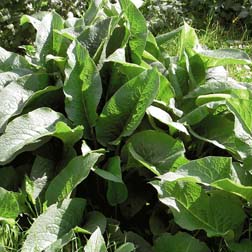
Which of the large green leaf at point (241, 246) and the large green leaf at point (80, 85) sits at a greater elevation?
the large green leaf at point (80, 85)

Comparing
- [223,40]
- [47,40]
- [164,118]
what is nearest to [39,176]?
[164,118]

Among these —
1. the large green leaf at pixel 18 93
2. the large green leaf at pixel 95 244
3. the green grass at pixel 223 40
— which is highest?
the large green leaf at pixel 18 93

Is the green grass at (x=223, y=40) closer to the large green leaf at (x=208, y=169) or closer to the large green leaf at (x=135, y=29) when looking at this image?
the large green leaf at (x=135, y=29)

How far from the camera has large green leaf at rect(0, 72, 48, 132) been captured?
248 centimetres

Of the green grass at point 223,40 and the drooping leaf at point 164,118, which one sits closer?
the drooping leaf at point 164,118

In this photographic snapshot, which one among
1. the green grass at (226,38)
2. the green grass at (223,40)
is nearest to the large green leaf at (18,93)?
the green grass at (223,40)

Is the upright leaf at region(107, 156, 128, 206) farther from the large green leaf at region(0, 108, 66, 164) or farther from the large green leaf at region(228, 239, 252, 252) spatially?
the large green leaf at region(228, 239, 252, 252)

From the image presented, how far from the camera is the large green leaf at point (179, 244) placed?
227 cm

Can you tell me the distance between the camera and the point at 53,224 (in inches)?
88.4

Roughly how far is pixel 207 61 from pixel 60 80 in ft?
2.18

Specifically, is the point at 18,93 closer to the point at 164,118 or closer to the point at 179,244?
the point at 164,118

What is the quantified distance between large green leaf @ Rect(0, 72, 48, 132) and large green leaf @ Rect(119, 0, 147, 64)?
0.40 meters

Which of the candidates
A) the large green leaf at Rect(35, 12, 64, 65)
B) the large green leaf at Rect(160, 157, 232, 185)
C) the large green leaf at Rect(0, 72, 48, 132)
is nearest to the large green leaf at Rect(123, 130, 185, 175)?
the large green leaf at Rect(160, 157, 232, 185)

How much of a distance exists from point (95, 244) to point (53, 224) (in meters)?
0.23
